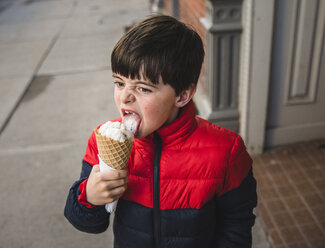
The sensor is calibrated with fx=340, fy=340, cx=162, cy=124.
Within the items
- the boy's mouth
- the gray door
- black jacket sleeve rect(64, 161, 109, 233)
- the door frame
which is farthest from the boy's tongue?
the gray door

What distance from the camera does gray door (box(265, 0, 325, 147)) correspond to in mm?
3160

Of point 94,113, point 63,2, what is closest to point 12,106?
point 94,113

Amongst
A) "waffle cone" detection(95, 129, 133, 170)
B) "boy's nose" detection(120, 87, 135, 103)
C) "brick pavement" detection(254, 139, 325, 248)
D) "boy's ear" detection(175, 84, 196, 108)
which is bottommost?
"brick pavement" detection(254, 139, 325, 248)

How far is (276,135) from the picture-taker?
369 centimetres

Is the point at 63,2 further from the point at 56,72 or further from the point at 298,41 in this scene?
the point at 298,41

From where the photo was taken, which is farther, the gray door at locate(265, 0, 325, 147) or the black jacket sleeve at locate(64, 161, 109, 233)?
the gray door at locate(265, 0, 325, 147)

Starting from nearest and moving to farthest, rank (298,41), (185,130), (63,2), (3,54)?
1. (185,130)
2. (298,41)
3. (3,54)
4. (63,2)

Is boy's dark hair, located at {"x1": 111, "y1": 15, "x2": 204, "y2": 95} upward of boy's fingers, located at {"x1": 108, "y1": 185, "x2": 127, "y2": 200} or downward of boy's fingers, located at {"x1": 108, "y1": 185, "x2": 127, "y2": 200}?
upward

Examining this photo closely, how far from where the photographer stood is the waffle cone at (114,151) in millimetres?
1245

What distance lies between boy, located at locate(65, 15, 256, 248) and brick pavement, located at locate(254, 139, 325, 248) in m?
1.37

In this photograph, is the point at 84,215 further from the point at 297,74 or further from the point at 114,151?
the point at 297,74

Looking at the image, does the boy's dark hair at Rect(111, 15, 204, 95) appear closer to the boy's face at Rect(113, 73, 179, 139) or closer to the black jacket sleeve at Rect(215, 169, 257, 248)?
the boy's face at Rect(113, 73, 179, 139)

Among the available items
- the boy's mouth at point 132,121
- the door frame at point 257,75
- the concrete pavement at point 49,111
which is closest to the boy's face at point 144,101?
the boy's mouth at point 132,121

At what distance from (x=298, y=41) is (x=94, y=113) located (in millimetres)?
2928
